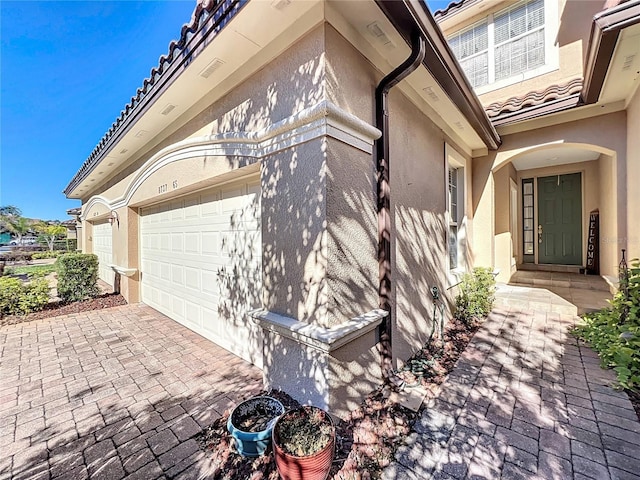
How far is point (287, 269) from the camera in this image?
9.77 feet

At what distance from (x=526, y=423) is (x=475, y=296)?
3.19 meters

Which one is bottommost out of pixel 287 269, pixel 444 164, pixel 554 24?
pixel 287 269

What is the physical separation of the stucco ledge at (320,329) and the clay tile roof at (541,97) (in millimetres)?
5879

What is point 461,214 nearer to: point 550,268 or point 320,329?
point 550,268

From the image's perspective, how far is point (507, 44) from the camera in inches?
291

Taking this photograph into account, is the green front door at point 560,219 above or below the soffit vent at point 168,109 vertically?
below

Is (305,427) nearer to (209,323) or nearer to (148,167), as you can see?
(209,323)

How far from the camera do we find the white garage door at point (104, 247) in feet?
34.1

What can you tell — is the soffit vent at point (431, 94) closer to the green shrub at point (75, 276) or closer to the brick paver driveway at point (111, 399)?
the brick paver driveway at point (111, 399)

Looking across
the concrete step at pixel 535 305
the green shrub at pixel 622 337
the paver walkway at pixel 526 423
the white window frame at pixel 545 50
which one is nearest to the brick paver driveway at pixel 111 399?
the paver walkway at pixel 526 423

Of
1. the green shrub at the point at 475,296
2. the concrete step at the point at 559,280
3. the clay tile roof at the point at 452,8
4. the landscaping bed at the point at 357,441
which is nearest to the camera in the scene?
the landscaping bed at the point at 357,441

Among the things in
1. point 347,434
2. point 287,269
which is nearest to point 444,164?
point 287,269

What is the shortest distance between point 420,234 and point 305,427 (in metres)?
3.26

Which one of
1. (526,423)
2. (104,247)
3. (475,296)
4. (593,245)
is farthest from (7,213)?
(593,245)
